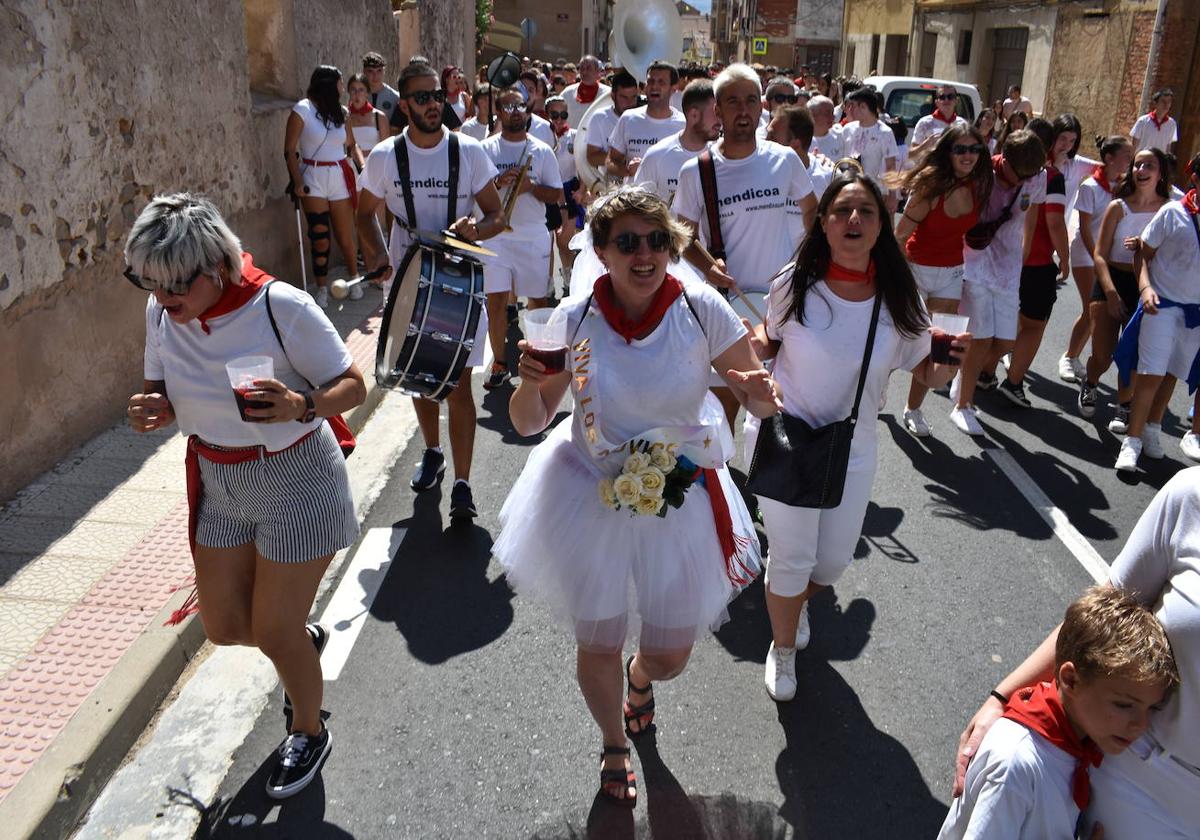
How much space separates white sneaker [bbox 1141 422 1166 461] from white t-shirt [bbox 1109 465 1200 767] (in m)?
4.80

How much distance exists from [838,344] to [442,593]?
2.13 metres

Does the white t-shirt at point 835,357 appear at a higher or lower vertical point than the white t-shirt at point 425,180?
lower

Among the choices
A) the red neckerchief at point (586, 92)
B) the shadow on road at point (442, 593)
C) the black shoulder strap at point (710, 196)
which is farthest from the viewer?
the red neckerchief at point (586, 92)

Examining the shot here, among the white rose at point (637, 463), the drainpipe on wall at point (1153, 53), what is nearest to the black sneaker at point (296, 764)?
the white rose at point (637, 463)

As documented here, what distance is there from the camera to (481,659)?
406 cm

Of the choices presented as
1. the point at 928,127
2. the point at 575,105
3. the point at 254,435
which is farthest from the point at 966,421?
the point at 928,127

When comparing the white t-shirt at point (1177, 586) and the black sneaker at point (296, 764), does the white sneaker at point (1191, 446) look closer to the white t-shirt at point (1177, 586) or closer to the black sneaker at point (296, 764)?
the white t-shirt at point (1177, 586)

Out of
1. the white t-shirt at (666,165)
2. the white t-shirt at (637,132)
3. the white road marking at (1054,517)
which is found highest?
the white t-shirt at (637,132)

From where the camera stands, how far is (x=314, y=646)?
141 inches

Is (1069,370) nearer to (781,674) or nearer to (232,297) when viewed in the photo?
(781,674)

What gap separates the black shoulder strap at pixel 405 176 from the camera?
5.44 metres

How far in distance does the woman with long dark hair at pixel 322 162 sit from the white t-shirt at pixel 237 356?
6.34 m

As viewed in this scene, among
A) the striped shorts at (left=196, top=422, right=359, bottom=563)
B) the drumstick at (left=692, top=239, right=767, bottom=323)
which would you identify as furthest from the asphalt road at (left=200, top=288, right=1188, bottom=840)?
the drumstick at (left=692, top=239, right=767, bottom=323)

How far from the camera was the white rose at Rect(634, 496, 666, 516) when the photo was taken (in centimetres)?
292
